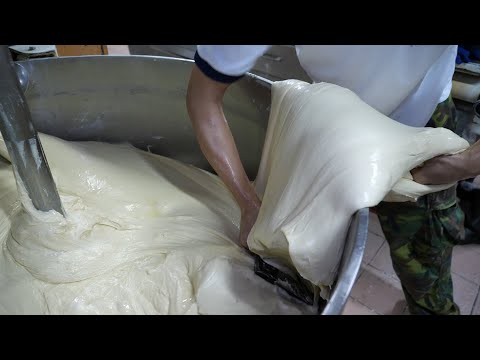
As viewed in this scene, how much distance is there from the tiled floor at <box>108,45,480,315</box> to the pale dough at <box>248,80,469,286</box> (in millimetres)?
703

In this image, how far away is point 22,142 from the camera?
628 millimetres

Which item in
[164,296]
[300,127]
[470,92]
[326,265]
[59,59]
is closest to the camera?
[326,265]

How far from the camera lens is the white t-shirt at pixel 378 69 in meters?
0.62

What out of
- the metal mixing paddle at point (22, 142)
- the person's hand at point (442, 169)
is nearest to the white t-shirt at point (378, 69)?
the person's hand at point (442, 169)

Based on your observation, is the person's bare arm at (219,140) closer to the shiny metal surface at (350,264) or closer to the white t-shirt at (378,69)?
the white t-shirt at (378,69)

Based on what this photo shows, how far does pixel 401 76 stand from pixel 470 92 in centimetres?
81

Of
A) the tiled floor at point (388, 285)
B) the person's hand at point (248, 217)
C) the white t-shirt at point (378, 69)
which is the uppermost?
the white t-shirt at point (378, 69)

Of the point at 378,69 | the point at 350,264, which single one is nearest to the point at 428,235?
the point at 378,69

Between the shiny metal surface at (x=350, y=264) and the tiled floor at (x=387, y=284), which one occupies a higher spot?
the shiny metal surface at (x=350, y=264)

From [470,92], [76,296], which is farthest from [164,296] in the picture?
[470,92]

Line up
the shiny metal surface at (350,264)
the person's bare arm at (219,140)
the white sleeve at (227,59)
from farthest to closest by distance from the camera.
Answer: the person's bare arm at (219,140)
the white sleeve at (227,59)
the shiny metal surface at (350,264)

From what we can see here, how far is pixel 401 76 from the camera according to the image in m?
0.70

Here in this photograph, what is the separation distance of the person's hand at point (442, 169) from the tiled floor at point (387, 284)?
28.1 inches
